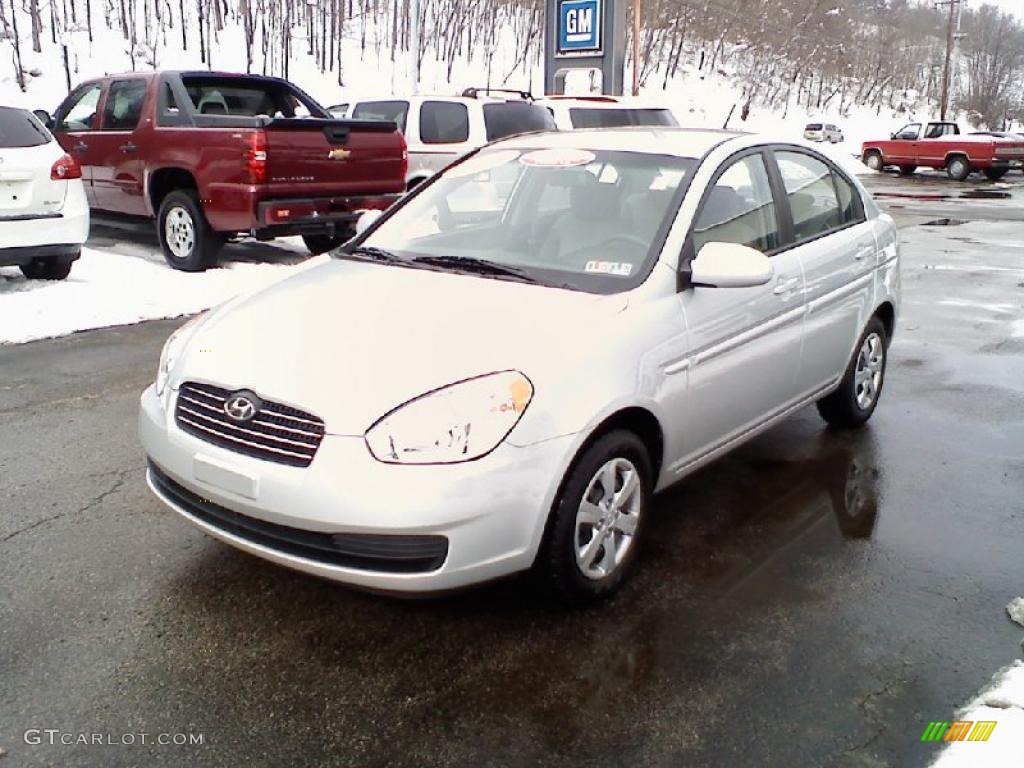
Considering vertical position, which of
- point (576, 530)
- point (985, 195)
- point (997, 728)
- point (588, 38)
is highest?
point (588, 38)

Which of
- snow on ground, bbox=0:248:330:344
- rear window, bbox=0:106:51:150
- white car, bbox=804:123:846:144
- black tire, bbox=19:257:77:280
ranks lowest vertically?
snow on ground, bbox=0:248:330:344

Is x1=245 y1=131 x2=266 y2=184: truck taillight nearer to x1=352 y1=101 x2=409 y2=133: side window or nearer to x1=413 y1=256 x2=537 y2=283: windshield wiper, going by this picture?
x1=352 y1=101 x2=409 y2=133: side window

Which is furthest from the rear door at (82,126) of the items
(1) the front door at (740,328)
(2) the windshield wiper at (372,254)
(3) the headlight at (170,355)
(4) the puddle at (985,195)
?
(4) the puddle at (985,195)

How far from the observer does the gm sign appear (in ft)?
57.4

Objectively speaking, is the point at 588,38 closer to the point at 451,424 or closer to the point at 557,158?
the point at 557,158

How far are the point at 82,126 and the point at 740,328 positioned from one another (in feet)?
30.2

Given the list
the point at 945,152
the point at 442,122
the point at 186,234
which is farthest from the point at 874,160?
the point at 186,234

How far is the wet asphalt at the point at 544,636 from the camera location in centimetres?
261

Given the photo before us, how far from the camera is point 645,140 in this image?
4309mm

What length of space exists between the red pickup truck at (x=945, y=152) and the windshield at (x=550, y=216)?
2958 cm

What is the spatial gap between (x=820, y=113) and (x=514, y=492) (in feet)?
196

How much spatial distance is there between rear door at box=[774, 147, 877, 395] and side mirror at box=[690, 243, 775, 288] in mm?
929

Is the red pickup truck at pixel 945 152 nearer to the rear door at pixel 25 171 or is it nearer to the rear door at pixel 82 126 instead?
the rear door at pixel 82 126

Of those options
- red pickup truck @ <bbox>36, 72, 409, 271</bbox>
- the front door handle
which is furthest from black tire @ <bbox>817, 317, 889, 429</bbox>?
red pickup truck @ <bbox>36, 72, 409, 271</bbox>
